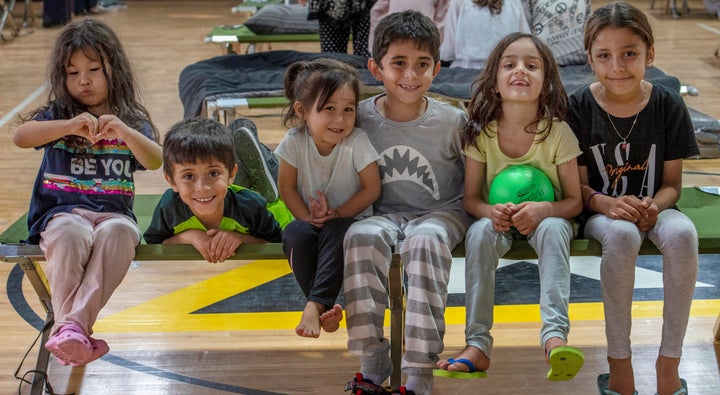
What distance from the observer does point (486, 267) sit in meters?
2.51

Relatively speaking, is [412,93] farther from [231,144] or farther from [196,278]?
[196,278]

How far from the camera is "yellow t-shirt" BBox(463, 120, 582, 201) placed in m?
2.66

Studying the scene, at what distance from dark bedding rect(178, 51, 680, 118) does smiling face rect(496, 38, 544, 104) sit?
1.79m

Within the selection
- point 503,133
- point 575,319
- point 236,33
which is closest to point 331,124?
point 503,133

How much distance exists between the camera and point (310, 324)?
2449 millimetres

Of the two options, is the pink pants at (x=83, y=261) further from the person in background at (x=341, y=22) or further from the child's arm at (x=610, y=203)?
the person in background at (x=341, y=22)

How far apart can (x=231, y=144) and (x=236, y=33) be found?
3.51 metres

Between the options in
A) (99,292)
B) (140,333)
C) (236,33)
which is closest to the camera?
(99,292)

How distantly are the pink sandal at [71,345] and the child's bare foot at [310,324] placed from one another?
1.66ft

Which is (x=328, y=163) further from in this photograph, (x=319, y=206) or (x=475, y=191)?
(x=475, y=191)

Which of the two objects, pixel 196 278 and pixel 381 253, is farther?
pixel 196 278

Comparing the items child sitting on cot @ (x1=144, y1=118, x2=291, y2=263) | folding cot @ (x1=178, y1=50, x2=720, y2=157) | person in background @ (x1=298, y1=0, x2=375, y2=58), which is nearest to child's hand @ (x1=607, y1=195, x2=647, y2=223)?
child sitting on cot @ (x1=144, y1=118, x2=291, y2=263)

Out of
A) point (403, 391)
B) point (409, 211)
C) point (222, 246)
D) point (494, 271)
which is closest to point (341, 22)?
point (409, 211)

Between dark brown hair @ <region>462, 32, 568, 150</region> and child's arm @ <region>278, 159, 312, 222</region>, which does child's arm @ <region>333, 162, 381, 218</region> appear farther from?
dark brown hair @ <region>462, 32, 568, 150</region>
